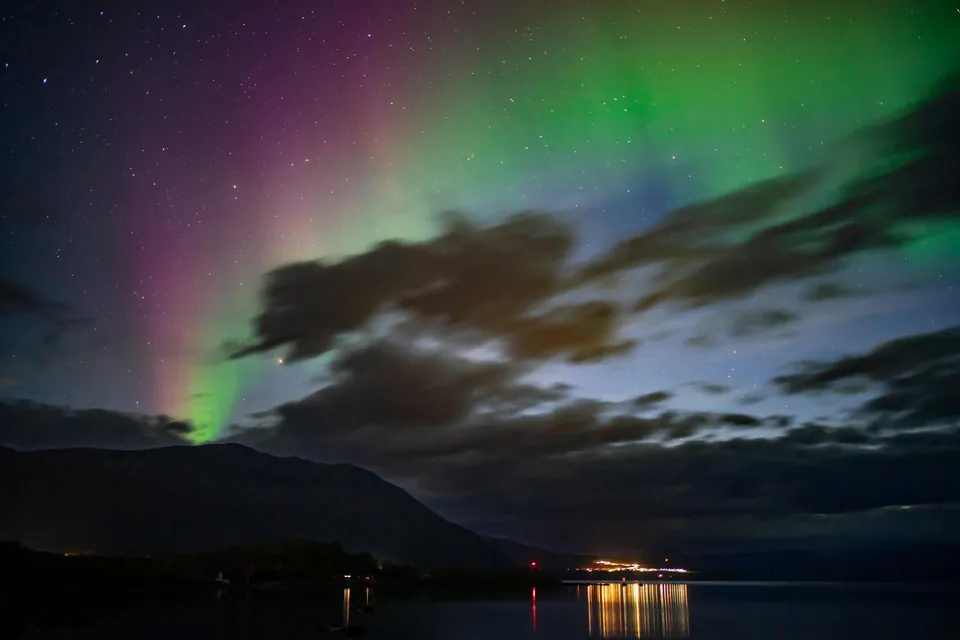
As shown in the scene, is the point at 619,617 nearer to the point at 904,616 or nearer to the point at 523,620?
the point at 523,620

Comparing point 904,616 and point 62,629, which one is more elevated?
point 62,629

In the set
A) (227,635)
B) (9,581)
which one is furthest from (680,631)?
(9,581)

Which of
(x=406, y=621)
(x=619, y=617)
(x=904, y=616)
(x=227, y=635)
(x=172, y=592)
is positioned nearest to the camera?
(x=227, y=635)

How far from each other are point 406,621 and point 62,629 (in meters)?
49.0

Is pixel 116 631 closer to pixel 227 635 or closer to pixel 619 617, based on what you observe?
pixel 227 635

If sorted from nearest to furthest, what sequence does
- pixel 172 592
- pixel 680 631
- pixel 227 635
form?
pixel 227 635
pixel 680 631
pixel 172 592

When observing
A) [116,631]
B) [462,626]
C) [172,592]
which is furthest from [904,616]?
[172,592]

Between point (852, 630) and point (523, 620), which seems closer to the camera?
point (852, 630)

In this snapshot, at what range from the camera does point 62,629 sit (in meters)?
84.5

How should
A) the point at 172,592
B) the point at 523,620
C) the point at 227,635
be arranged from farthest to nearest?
1. the point at 172,592
2. the point at 523,620
3. the point at 227,635

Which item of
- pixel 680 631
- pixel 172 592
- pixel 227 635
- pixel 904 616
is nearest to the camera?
pixel 227 635

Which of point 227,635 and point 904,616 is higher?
point 227,635

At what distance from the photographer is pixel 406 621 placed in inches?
4626

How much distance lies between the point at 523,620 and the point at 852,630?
50106mm
